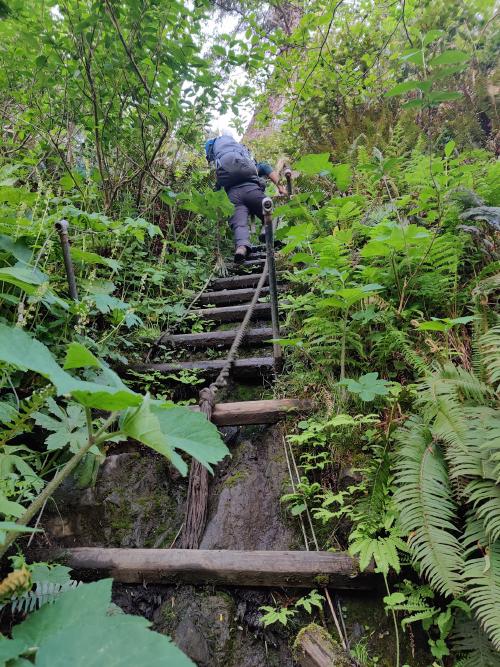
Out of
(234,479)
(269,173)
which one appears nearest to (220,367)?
(234,479)

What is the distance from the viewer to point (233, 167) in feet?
16.9

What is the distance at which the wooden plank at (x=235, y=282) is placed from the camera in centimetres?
440

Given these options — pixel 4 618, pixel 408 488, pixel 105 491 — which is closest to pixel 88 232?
pixel 105 491

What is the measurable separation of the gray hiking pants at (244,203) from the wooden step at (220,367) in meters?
2.58

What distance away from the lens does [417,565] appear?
1.23 meters

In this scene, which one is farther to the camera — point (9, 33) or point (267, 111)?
point (267, 111)

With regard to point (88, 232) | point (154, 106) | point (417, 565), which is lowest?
point (417, 565)

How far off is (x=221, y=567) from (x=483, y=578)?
2.87ft

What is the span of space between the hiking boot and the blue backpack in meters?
1.02

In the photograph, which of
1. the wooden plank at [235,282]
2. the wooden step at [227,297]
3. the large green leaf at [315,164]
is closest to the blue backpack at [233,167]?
the wooden plank at [235,282]

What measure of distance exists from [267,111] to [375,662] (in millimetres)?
6971

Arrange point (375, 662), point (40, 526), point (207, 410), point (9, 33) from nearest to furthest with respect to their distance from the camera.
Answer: point (375, 662) → point (40, 526) → point (207, 410) → point (9, 33)

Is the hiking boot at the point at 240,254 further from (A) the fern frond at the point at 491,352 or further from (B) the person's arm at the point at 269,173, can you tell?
(A) the fern frond at the point at 491,352

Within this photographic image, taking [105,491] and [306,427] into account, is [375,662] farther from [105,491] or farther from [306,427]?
[105,491]
